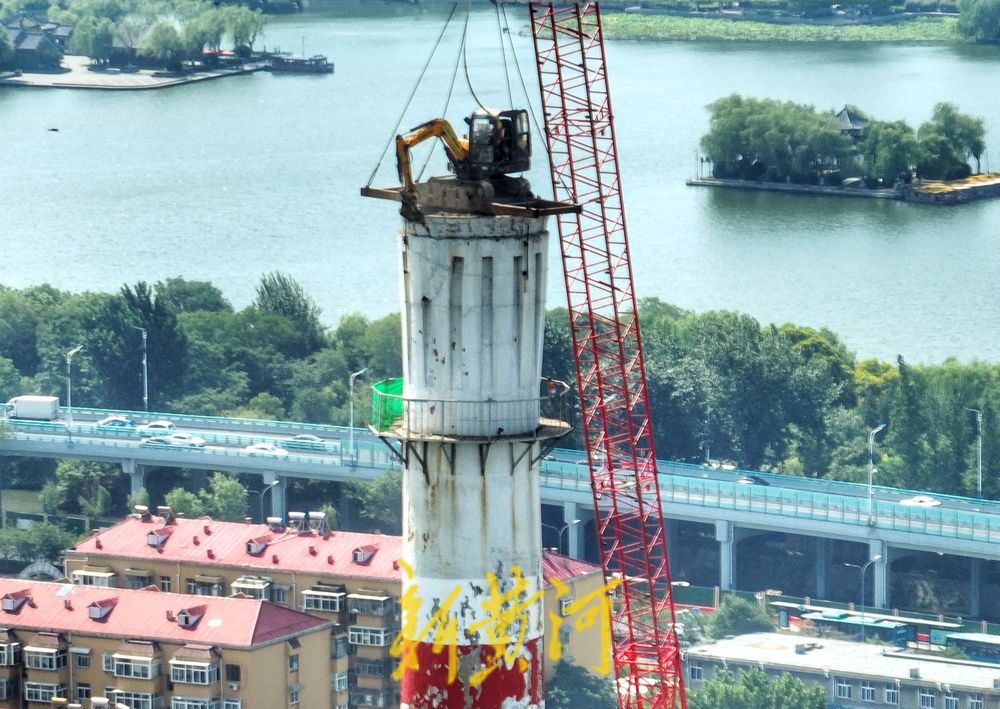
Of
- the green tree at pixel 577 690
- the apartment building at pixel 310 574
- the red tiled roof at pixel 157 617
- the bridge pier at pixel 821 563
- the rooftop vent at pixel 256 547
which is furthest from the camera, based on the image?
the bridge pier at pixel 821 563

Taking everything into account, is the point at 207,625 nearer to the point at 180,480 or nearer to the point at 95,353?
the point at 180,480

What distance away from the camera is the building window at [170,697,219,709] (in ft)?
218

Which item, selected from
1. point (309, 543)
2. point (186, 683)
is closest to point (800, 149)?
point (309, 543)

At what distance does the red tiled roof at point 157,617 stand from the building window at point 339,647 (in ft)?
2.83

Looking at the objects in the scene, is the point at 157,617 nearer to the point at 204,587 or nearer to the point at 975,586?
the point at 204,587

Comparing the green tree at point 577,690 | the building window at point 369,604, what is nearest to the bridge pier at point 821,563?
the green tree at point 577,690

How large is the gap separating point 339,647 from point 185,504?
1113 inches

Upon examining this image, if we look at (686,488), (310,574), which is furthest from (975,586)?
(310,574)

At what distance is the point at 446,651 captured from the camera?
82.4ft

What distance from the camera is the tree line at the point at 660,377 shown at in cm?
10931

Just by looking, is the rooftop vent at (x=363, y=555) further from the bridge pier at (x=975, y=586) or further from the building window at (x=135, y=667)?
the bridge pier at (x=975, y=586)

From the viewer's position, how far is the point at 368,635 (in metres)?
73.6

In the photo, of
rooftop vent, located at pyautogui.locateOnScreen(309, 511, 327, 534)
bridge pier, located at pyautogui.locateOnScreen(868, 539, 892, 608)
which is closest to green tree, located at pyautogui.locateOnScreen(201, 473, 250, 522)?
rooftop vent, located at pyautogui.locateOnScreen(309, 511, 327, 534)

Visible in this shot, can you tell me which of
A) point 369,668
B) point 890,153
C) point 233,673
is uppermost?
point 233,673
